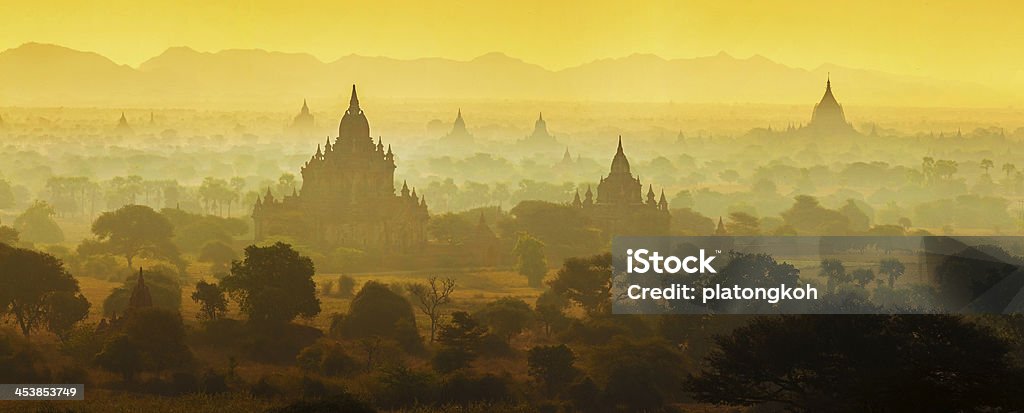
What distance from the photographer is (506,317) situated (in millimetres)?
39406

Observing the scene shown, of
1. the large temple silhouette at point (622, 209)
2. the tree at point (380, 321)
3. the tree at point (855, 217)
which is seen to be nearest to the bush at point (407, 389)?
the tree at point (380, 321)

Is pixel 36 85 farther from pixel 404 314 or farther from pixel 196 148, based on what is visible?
pixel 404 314

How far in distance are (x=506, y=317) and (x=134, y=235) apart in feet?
77.3

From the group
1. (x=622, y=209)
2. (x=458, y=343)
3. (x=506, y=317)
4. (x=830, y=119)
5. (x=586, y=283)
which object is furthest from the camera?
(x=830, y=119)

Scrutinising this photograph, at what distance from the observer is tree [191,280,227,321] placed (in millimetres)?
39406

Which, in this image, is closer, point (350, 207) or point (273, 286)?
point (273, 286)

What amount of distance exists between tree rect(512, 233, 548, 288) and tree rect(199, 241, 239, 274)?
38.5 ft

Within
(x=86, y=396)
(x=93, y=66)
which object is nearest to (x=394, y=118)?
(x=93, y=66)

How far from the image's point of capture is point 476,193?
8250 centimetres

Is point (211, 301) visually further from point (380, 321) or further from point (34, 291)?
point (34, 291)

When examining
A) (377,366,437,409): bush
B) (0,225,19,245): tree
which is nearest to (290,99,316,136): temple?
(0,225,19,245): tree

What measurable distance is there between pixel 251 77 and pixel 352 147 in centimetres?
3083

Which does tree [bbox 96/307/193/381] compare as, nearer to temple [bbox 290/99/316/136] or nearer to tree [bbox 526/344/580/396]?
tree [bbox 526/344/580/396]

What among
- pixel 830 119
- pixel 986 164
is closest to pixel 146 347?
pixel 986 164
